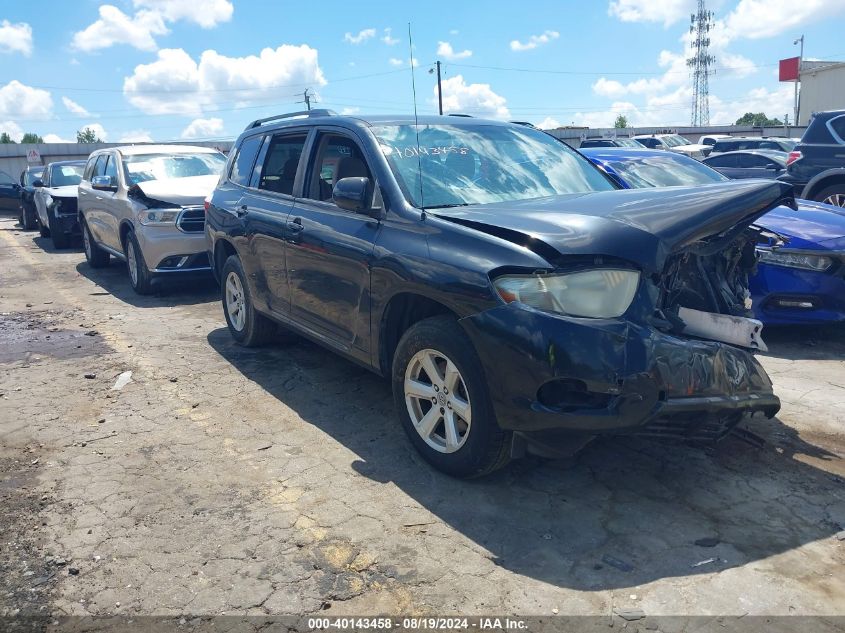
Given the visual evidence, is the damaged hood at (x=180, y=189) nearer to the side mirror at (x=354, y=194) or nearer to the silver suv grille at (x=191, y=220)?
the silver suv grille at (x=191, y=220)

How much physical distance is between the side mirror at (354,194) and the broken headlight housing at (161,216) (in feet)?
17.0

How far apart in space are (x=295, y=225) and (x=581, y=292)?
8.07ft

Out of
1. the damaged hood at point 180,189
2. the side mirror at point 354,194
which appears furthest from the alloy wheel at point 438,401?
the damaged hood at point 180,189

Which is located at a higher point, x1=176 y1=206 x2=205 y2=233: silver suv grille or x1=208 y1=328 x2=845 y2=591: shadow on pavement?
x1=176 y1=206 x2=205 y2=233: silver suv grille

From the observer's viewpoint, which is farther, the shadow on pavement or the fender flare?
the fender flare

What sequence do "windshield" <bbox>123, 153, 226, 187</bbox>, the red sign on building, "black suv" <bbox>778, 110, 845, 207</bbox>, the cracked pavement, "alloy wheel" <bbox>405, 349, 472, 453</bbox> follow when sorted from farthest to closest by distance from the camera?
the red sign on building < "black suv" <bbox>778, 110, 845, 207</bbox> < "windshield" <bbox>123, 153, 226, 187</bbox> < "alloy wheel" <bbox>405, 349, 472, 453</bbox> < the cracked pavement

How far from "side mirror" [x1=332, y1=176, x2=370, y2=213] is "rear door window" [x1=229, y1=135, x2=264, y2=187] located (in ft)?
6.96

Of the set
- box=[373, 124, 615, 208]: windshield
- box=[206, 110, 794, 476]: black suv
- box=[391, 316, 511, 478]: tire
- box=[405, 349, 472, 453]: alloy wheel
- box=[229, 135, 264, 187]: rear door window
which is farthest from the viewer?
box=[229, 135, 264, 187]: rear door window

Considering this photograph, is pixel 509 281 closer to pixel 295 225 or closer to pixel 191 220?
pixel 295 225

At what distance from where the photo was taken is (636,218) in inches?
137

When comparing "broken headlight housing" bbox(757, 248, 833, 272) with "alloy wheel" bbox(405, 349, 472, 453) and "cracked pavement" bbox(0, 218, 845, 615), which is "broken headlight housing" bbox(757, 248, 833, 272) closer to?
"cracked pavement" bbox(0, 218, 845, 615)

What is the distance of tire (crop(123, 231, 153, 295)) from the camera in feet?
29.5

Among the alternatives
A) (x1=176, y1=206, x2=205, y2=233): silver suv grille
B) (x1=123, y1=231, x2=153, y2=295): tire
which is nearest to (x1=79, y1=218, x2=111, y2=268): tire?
(x1=123, y1=231, x2=153, y2=295): tire

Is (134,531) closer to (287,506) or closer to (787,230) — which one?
(287,506)
